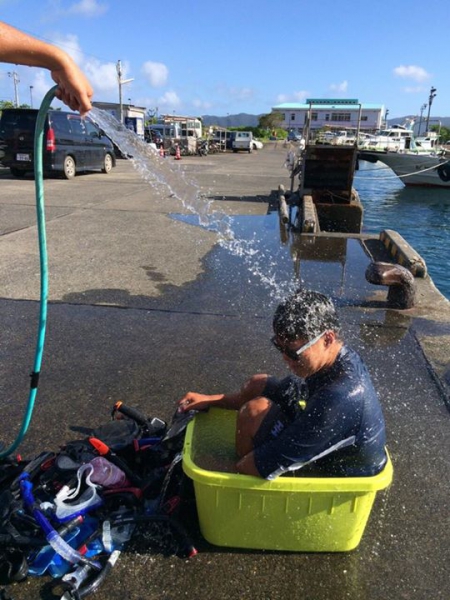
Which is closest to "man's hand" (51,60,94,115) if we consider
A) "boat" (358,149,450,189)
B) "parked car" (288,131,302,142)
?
"parked car" (288,131,302,142)

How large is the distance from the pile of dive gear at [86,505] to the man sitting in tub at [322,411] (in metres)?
0.58

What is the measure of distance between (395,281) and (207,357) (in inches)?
96.8

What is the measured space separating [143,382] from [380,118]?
129 metres

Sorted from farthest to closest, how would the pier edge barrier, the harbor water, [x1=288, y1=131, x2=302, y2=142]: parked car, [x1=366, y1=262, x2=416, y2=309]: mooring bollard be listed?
[x1=288, y1=131, x2=302, y2=142]: parked car → the harbor water → the pier edge barrier → [x1=366, y1=262, x2=416, y2=309]: mooring bollard

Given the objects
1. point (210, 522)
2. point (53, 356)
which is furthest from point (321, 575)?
point (53, 356)

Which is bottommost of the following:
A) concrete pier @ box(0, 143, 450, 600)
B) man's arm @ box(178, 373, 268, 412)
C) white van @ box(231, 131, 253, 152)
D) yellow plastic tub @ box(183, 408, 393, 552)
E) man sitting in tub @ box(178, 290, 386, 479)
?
concrete pier @ box(0, 143, 450, 600)

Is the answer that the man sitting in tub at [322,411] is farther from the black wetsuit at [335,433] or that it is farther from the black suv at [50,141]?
the black suv at [50,141]

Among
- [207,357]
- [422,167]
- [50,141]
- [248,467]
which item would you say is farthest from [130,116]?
[248,467]

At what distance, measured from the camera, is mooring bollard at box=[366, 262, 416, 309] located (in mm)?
5391

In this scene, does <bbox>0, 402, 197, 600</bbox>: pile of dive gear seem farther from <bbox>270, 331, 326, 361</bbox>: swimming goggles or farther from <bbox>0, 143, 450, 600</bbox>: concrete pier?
<bbox>270, 331, 326, 361</bbox>: swimming goggles

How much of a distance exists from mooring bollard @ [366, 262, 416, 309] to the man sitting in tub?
326 centimetres

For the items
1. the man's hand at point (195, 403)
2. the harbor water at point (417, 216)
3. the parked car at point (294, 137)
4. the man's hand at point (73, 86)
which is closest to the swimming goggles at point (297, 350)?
the man's hand at point (195, 403)

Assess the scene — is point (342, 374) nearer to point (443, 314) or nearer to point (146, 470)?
point (146, 470)

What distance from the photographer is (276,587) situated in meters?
2.22
